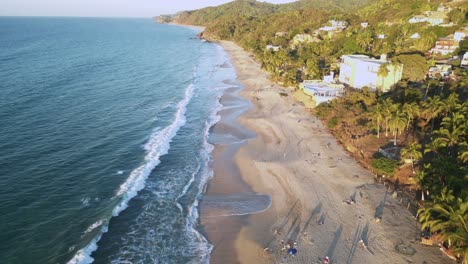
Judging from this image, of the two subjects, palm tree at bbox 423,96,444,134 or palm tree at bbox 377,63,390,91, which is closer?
palm tree at bbox 423,96,444,134

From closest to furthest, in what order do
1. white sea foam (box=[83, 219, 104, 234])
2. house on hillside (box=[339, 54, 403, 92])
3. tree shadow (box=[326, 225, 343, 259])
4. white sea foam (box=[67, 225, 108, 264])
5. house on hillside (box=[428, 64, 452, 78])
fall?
white sea foam (box=[67, 225, 108, 264]) < tree shadow (box=[326, 225, 343, 259]) < white sea foam (box=[83, 219, 104, 234]) < house on hillside (box=[428, 64, 452, 78]) < house on hillside (box=[339, 54, 403, 92])

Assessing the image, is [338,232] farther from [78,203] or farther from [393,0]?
[393,0]

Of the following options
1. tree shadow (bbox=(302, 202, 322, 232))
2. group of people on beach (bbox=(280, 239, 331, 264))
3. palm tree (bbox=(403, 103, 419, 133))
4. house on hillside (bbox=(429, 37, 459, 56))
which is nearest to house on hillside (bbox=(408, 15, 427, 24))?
house on hillside (bbox=(429, 37, 459, 56))

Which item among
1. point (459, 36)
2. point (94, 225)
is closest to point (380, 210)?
point (94, 225)

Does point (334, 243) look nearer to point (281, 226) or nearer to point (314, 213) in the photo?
point (314, 213)

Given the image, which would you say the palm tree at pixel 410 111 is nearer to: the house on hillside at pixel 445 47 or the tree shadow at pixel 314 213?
the tree shadow at pixel 314 213

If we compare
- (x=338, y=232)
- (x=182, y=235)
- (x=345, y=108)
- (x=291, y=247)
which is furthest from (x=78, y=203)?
(x=345, y=108)

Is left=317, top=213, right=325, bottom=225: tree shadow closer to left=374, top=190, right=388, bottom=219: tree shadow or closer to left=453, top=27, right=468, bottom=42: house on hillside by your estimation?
left=374, top=190, right=388, bottom=219: tree shadow

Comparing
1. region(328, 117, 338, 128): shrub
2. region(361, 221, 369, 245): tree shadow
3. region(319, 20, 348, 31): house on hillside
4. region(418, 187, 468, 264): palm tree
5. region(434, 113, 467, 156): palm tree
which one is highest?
region(319, 20, 348, 31): house on hillside
